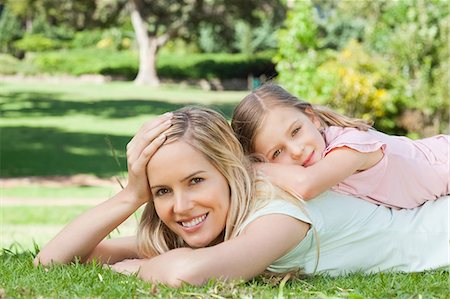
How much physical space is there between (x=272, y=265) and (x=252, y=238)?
202 mm

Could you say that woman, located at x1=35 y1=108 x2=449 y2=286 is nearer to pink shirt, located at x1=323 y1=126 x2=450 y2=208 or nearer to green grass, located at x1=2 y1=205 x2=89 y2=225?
pink shirt, located at x1=323 y1=126 x2=450 y2=208

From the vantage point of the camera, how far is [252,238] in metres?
2.79

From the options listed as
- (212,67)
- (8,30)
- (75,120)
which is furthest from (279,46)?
(8,30)

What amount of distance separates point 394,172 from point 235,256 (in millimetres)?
1050

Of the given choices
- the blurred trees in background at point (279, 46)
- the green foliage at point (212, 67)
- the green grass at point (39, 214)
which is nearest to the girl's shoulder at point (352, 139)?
the green grass at point (39, 214)

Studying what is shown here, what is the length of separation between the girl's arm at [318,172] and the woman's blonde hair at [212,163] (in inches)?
4.5

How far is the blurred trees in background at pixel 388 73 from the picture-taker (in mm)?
14203

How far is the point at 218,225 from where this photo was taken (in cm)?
296

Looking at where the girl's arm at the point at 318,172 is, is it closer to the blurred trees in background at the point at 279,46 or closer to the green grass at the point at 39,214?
the green grass at the point at 39,214

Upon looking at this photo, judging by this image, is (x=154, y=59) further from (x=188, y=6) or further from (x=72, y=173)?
(x=72, y=173)

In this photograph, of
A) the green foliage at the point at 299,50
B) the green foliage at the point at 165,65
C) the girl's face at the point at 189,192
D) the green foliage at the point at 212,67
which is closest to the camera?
the girl's face at the point at 189,192

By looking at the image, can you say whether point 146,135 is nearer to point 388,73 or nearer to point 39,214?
point 39,214

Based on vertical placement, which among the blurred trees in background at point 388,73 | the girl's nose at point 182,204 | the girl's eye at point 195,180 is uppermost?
the girl's eye at point 195,180

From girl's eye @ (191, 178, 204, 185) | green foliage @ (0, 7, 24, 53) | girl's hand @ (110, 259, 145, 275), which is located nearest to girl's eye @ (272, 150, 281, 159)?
girl's eye @ (191, 178, 204, 185)
